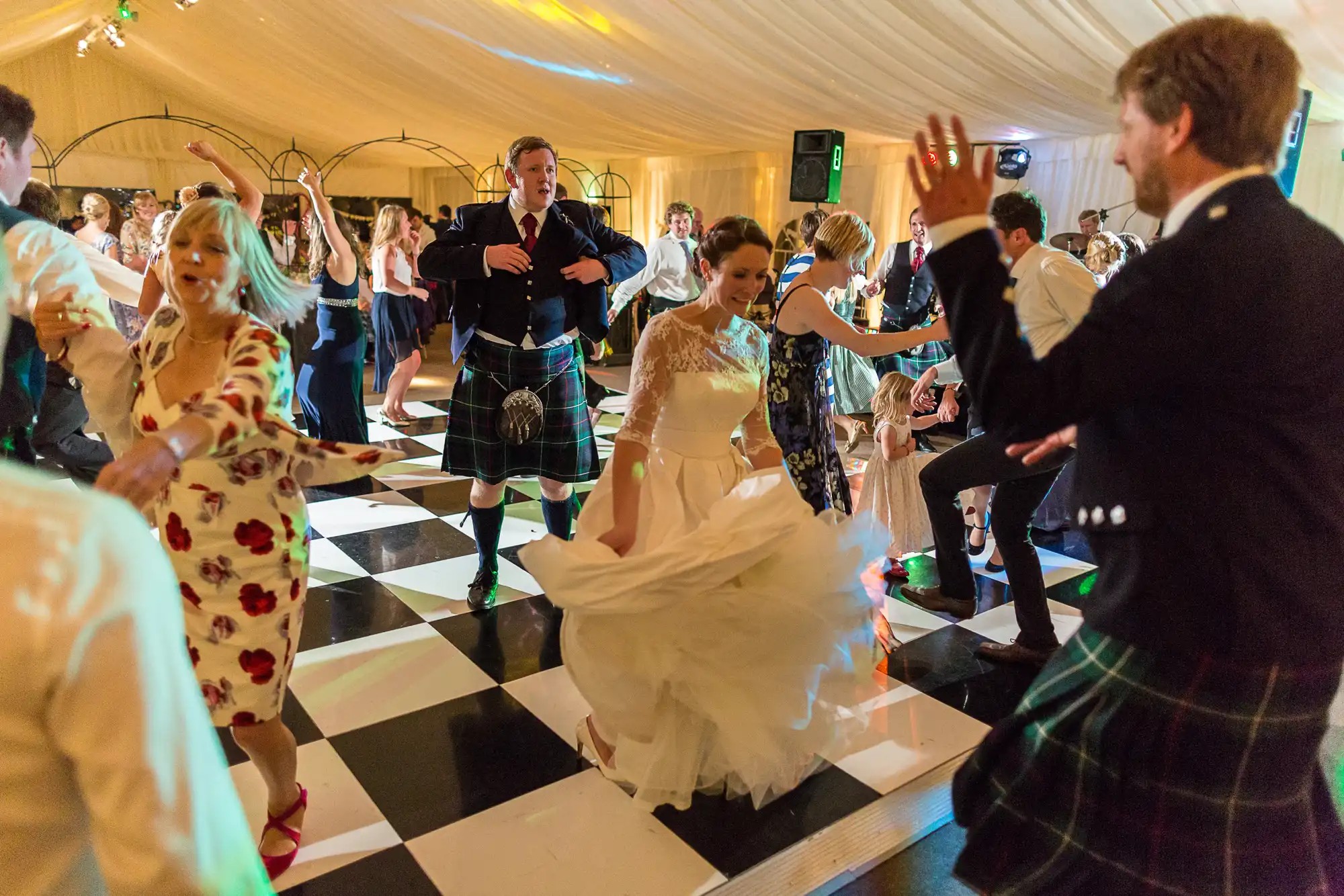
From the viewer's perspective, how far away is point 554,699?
7.82 feet

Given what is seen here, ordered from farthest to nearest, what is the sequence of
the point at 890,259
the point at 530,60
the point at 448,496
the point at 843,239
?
1. the point at 530,60
2. the point at 890,259
3. the point at 448,496
4. the point at 843,239

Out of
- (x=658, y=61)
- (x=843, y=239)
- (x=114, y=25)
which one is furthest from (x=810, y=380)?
(x=114, y=25)

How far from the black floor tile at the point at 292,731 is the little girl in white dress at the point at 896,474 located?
77.8 inches

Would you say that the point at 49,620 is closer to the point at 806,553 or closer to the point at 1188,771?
the point at 1188,771

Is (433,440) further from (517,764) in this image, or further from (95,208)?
(517,764)

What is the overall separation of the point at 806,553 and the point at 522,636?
4.10 ft

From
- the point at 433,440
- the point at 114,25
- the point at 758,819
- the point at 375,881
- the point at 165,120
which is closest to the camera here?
the point at 375,881

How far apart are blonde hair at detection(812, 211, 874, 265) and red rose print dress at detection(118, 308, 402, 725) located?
152 cm

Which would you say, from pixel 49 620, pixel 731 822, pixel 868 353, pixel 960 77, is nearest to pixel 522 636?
pixel 731 822

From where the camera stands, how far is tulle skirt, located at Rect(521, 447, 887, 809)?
5.77ft

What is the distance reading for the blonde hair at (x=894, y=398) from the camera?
10.5ft

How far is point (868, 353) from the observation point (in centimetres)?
276

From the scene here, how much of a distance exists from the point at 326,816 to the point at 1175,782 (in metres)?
1.63

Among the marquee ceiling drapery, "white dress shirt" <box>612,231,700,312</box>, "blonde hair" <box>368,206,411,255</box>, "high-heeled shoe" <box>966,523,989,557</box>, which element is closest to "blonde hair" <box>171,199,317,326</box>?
"high-heeled shoe" <box>966,523,989,557</box>
